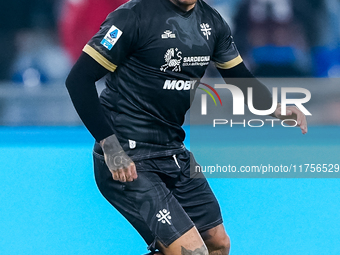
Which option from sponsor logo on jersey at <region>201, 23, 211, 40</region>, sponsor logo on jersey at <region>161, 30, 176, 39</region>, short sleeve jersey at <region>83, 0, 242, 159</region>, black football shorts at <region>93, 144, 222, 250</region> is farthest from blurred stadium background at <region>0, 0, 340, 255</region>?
sponsor logo on jersey at <region>161, 30, 176, 39</region>

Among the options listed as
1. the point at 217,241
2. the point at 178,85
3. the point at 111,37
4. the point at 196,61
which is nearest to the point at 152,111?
the point at 178,85

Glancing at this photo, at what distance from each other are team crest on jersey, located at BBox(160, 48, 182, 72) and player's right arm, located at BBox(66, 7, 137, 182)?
200 millimetres

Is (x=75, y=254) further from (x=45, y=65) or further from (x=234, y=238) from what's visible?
(x=45, y=65)

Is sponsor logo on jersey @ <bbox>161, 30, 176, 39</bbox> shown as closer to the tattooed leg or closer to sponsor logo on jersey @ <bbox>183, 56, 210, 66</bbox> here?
sponsor logo on jersey @ <bbox>183, 56, 210, 66</bbox>

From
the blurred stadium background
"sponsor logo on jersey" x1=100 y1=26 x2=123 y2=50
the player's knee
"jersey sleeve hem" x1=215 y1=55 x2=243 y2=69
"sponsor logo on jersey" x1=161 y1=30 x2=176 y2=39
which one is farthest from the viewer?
the blurred stadium background

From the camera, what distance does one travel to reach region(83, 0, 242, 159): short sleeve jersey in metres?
2.38

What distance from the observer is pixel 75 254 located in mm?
3623

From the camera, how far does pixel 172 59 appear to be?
2.52 metres

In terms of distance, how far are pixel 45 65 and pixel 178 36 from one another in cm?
531

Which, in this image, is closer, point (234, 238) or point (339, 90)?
point (234, 238)

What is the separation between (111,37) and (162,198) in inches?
30.2

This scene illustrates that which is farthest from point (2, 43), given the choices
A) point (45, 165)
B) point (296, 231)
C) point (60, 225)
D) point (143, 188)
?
point (143, 188)

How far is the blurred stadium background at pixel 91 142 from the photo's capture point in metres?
3.93

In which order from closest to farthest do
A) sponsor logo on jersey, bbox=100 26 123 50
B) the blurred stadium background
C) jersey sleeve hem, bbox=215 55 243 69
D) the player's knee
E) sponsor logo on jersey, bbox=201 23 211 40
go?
sponsor logo on jersey, bbox=100 26 123 50 → sponsor logo on jersey, bbox=201 23 211 40 → the player's knee → jersey sleeve hem, bbox=215 55 243 69 → the blurred stadium background
